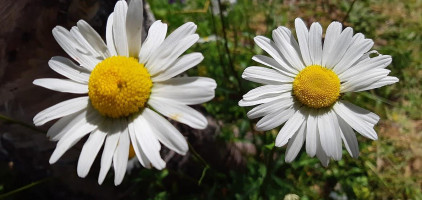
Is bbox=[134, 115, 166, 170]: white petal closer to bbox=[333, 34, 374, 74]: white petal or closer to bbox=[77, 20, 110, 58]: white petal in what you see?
bbox=[77, 20, 110, 58]: white petal

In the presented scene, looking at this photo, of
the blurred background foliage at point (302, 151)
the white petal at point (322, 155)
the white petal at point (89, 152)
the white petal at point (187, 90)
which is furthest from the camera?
the blurred background foliage at point (302, 151)

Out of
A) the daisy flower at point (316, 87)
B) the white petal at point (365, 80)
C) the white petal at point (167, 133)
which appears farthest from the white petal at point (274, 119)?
the white petal at point (167, 133)

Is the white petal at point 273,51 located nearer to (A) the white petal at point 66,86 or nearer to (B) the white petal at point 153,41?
(B) the white petal at point 153,41

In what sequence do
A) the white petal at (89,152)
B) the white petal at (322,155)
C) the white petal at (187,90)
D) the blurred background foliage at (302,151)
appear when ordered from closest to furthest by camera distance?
the white petal at (187,90), the white petal at (89,152), the white petal at (322,155), the blurred background foliage at (302,151)

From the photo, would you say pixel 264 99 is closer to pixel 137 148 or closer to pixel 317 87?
pixel 317 87

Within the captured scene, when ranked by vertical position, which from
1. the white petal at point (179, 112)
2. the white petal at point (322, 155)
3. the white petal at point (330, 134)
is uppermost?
the white petal at point (179, 112)

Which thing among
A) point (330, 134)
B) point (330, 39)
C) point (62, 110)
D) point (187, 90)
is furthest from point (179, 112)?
point (330, 39)

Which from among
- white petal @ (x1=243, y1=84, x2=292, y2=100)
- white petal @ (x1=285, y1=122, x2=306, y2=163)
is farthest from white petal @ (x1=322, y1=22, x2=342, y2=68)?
white petal @ (x1=285, y1=122, x2=306, y2=163)

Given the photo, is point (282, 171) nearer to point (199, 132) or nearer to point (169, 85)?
point (199, 132)
